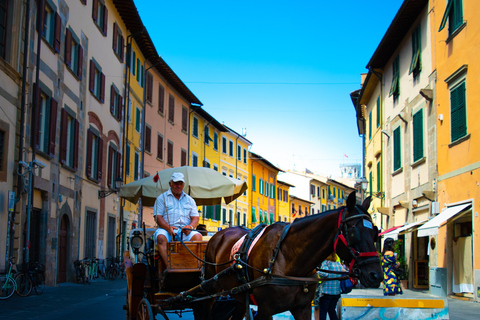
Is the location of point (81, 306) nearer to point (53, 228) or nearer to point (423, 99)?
point (53, 228)

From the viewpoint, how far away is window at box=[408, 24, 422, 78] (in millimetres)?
21423

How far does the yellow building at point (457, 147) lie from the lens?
1633 centimetres

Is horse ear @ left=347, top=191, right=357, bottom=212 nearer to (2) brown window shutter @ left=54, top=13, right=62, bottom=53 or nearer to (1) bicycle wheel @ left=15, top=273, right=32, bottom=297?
(1) bicycle wheel @ left=15, top=273, right=32, bottom=297

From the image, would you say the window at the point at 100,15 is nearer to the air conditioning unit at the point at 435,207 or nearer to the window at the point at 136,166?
the window at the point at 136,166

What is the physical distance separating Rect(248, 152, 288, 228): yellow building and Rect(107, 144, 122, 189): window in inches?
1176

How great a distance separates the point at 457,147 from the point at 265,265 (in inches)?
505

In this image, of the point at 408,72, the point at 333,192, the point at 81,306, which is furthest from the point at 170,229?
the point at 333,192

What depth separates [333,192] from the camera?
86.2 meters

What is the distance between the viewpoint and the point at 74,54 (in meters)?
22.7

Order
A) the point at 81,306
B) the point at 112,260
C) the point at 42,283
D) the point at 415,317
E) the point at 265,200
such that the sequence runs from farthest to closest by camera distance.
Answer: the point at 265,200
the point at 112,260
the point at 42,283
the point at 81,306
the point at 415,317

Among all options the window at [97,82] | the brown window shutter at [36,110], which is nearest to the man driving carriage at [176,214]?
the brown window shutter at [36,110]

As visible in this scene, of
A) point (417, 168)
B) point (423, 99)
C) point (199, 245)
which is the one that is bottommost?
point (199, 245)

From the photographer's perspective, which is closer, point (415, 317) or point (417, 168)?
point (415, 317)

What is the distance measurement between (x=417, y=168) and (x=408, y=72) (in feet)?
12.6
